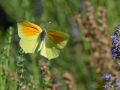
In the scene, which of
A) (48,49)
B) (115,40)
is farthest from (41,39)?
(115,40)

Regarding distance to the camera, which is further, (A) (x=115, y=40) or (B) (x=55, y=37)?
(B) (x=55, y=37)

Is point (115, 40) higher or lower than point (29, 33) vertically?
lower

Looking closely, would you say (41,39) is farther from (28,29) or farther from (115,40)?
(115,40)

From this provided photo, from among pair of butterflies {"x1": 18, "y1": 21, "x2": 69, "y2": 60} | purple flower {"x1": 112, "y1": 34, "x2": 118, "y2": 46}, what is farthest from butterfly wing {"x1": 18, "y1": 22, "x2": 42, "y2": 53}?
purple flower {"x1": 112, "y1": 34, "x2": 118, "y2": 46}

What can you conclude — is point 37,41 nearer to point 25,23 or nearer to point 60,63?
point 25,23

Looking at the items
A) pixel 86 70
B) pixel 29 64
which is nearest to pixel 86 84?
pixel 86 70

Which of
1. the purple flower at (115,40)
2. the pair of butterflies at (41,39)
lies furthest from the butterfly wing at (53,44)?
the purple flower at (115,40)
